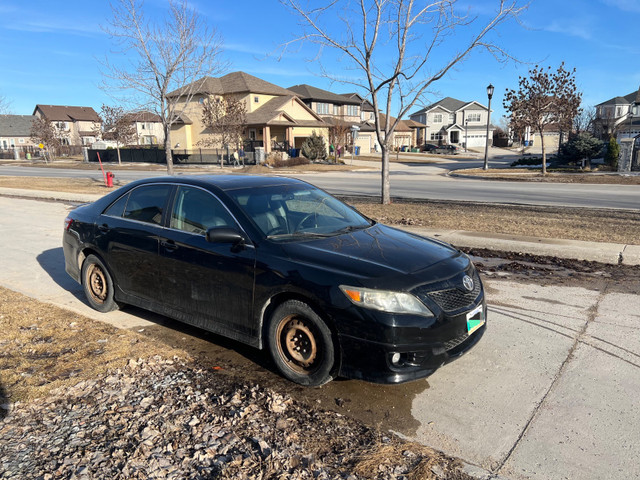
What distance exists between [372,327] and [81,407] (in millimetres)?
2191

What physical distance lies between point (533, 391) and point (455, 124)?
85.6 metres

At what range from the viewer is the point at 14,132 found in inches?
3462

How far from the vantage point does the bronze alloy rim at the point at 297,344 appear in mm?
3691

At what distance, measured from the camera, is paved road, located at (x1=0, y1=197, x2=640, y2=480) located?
3010mm

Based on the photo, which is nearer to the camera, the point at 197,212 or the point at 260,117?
the point at 197,212

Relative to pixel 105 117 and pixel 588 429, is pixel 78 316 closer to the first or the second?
pixel 588 429

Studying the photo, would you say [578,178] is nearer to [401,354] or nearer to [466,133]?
[401,354]

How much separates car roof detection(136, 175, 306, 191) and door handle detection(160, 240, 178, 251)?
0.62 meters

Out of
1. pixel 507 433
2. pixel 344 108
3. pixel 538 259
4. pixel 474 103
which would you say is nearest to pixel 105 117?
pixel 344 108

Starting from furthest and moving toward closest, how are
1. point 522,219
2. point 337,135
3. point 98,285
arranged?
point 337,135
point 522,219
point 98,285

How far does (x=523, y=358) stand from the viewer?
4289 mm

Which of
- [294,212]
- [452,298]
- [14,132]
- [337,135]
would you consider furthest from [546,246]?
[14,132]

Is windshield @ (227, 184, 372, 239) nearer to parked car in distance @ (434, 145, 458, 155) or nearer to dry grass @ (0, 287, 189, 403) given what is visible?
dry grass @ (0, 287, 189, 403)

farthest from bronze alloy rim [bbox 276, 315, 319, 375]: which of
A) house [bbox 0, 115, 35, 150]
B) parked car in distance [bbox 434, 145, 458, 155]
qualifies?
house [bbox 0, 115, 35, 150]
